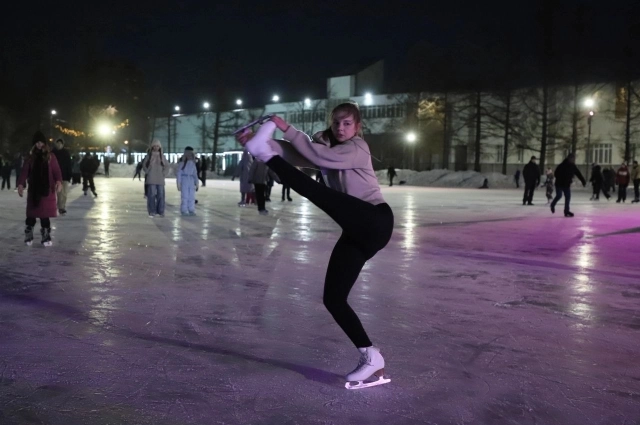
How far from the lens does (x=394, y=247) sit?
11055 millimetres

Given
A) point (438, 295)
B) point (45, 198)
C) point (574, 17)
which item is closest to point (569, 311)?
point (438, 295)

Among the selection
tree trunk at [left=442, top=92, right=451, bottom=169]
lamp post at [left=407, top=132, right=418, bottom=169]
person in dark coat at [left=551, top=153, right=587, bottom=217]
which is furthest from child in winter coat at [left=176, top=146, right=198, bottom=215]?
tree trunk at [left=442, top=92, right=451, bottom=169]

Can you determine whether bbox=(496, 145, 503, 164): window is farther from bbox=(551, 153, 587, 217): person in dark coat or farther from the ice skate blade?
the ice skate blade

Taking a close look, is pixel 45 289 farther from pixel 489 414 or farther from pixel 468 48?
pixel 468 48

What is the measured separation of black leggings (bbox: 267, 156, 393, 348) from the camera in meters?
3.82

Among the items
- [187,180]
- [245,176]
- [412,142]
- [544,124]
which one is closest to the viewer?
[187,180]

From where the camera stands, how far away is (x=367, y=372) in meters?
4.14

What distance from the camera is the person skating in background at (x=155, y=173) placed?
51.6 ft

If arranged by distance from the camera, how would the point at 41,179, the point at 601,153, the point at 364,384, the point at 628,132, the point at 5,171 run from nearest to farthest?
1. the point at 364,384
2. the point at 41,179
3. the point at 5,171
4. the point at 628,132
5. the point at 601,153

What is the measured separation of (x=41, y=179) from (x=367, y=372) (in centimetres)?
714

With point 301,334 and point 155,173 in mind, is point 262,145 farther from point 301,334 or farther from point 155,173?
point 155,173

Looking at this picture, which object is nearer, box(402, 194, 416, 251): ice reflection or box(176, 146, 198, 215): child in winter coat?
box(402, 194, 416, 251): ice reflection

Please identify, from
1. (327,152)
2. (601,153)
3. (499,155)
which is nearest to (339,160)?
(327,152)

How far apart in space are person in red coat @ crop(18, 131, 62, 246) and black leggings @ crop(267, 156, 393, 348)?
6.82 meters
